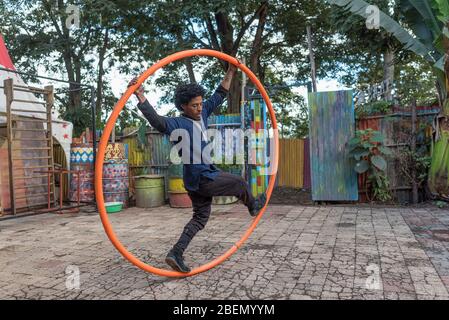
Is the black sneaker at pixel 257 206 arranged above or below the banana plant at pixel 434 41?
below

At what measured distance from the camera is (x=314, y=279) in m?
3.47

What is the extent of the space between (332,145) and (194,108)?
5.41 m

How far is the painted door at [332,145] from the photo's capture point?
8219 millimetres

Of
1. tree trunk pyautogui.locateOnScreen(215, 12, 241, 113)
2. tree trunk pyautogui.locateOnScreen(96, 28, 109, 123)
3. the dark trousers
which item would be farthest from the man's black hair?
tree trunk pyautogui.locateOnScreen(96, 28, 109, 123)

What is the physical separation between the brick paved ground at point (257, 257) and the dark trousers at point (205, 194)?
1.35 feet

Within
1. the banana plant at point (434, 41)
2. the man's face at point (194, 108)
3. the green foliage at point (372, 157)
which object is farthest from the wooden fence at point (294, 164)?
the man's face at point (194, 108)

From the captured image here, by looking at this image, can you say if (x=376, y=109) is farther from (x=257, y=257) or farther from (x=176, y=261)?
(x=176, y=261)

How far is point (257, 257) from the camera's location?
4258mm

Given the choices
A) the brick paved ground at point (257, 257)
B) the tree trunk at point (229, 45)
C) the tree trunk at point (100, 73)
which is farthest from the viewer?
the tree trunk at point (100, 73)

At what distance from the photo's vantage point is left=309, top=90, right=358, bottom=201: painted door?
822cm

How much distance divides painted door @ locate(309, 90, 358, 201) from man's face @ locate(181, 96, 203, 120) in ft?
17.3

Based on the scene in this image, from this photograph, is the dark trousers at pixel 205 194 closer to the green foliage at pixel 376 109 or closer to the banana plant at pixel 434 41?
the banana plant at pixel 434 41

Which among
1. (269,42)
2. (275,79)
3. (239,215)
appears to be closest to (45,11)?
(269,42)

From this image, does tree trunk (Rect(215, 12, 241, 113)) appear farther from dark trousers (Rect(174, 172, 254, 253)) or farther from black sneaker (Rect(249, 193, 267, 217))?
dark trousers (Rect(174, 172, 254, 253))
